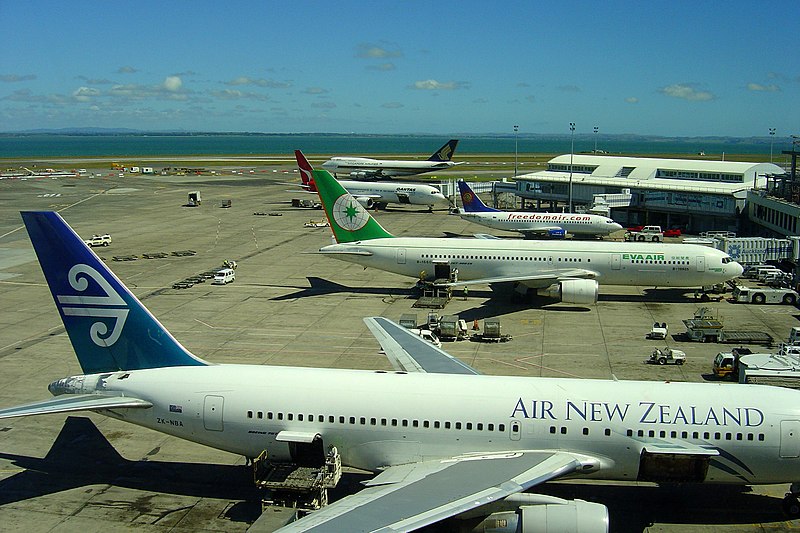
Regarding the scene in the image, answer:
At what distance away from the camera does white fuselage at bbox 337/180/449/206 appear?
4397 inches

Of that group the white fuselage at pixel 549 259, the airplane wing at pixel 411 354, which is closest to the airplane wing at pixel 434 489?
the airplane wing at pixel 411 354

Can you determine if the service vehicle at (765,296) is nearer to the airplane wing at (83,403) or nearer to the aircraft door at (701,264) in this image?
the aircraft door at (701,264)

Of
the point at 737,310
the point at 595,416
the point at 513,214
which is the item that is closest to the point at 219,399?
the point at 595,416

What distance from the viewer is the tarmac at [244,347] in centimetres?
2278

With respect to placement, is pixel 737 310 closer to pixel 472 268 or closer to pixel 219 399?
pixel 472 268

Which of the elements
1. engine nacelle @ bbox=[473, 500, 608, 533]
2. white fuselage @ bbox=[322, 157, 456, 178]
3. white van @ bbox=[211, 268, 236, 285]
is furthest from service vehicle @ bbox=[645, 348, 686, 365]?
white fuselage @ bbox=[322, 157, 456, 178]

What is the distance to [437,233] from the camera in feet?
287

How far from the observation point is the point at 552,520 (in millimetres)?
18688

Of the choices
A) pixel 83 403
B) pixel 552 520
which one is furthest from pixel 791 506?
pixel 83 403

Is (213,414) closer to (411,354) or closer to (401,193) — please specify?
(411,354)

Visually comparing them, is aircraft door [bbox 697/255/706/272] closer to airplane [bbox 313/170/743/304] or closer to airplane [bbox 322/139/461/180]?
airplane [bbox 313/170/743/304]

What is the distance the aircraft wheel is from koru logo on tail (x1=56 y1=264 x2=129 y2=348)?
874 inches

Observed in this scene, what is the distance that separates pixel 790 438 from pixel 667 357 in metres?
16.7

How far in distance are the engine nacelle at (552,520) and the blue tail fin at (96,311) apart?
11.6 metres
